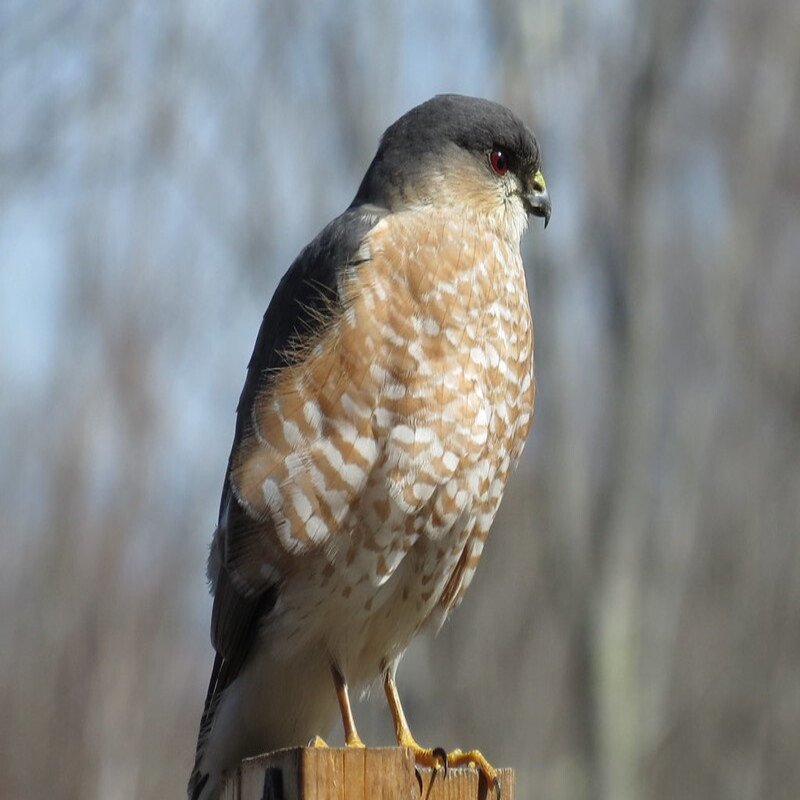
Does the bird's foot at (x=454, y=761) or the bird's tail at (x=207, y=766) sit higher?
the bird's tail at (x=207, y=766)

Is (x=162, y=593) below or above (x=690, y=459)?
above

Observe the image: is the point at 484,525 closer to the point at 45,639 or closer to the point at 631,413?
the point at 631,413

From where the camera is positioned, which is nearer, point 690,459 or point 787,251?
point 690,459

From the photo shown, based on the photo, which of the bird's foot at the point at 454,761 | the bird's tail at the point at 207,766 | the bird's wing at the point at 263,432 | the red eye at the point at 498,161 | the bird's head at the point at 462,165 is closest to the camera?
the bird's foot at the point at 454,761

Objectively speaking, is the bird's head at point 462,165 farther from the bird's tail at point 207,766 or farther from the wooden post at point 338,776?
the wooden post at point 338,776

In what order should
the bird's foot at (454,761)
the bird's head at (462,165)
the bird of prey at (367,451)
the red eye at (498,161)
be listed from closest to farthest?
the bird's foot at (454,761) < the bird of prey at (367,451) < the bird's head at (462,165) < the red eye at (498,161)

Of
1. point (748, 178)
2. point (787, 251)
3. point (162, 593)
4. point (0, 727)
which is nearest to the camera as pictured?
point (748, 178)

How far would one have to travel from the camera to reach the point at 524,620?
49.0ft

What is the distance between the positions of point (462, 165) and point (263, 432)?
1.25m

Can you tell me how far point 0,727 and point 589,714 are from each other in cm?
1575

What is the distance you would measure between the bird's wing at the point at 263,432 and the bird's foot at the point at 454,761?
793 millimetres

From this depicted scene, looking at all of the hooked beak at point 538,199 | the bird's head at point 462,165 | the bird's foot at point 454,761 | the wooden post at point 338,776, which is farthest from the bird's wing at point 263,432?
the wooden post at point 338,776

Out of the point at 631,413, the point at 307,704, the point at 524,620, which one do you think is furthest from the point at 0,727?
the point at 307,704

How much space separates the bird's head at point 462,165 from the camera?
4.75 meters
